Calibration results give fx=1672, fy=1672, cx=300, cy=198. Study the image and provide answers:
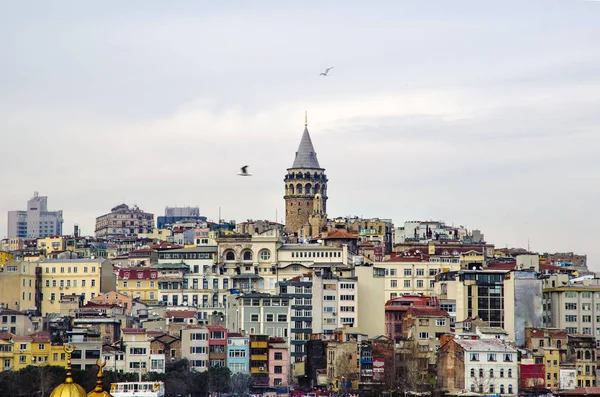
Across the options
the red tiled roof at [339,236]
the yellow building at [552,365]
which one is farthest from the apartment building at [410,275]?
the yellow building at [552,365]

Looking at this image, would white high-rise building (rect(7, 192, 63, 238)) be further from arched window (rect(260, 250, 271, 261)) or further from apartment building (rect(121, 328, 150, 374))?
apartment building (rect(121, 328, 150, 374))

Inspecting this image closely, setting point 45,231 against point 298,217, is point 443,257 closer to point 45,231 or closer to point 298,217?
point 298,217

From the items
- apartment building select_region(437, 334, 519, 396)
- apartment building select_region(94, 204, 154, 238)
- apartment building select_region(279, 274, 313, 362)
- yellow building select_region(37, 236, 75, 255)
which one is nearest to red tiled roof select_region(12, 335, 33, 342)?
apartment building select_region(279, 274, 313, 362)

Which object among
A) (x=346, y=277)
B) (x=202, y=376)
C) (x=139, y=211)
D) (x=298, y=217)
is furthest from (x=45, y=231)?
(x=202, y=376)

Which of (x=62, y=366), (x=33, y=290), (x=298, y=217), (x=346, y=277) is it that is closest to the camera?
(x=62, y=366)

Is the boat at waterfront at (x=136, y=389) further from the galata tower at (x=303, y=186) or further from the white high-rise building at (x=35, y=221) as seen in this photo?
the white high-rise building at (x=35, y=221)

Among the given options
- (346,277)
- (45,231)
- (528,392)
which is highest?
(45,231)
